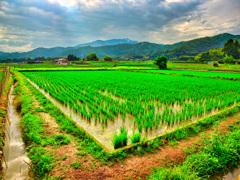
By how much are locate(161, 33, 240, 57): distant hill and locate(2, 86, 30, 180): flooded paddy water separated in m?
157

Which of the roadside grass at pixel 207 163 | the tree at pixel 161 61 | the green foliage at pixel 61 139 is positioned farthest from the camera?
the tree at pixel 161 61

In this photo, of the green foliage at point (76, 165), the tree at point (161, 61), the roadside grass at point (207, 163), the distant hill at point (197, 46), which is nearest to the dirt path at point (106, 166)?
the green foliage at point (76, 165)

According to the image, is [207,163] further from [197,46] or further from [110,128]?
[197,46]

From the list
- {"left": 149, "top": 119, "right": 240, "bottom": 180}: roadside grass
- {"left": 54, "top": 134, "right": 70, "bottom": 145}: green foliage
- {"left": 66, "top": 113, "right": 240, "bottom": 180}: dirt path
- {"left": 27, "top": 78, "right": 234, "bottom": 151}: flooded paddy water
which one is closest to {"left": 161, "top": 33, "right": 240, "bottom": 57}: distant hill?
{"left": 27, "top": 78, "right": 234, "bottom": 151}: flooded paddy water

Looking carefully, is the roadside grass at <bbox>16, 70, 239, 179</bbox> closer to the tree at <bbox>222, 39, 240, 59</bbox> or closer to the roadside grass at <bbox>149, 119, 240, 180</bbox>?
the roadside grass at <bbox>149, 119, 240, 180</bbox>

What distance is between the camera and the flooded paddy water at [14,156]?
10.1ft

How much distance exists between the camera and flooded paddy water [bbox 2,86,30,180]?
3.07 metres

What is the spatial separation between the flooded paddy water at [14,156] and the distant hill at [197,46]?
15736cm

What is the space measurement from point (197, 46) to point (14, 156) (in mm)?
191128

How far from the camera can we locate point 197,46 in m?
159

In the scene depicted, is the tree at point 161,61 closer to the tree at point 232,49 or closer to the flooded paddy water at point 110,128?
the flooded paddy water at point 110,128

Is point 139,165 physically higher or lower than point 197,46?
lower

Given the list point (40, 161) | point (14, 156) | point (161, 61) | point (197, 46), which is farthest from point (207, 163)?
point (197, 46)

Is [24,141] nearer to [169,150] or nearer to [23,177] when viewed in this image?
[23,177]
